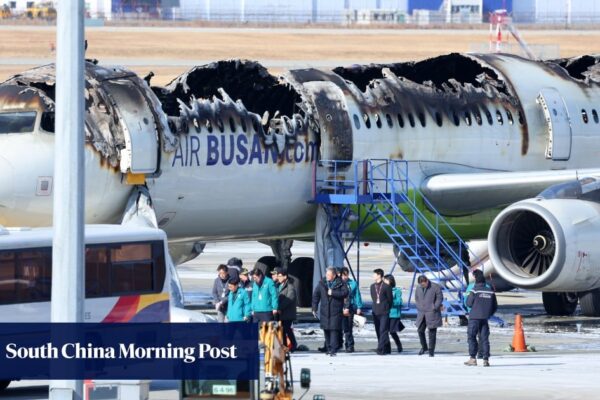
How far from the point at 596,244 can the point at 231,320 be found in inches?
281

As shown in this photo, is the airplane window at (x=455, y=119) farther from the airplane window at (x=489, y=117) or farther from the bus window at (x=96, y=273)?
the bus window at (x=96, y=273)

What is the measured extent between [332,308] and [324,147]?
230 inches

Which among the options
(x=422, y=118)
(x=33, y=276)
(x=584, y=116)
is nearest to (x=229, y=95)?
(x=422, y=118)

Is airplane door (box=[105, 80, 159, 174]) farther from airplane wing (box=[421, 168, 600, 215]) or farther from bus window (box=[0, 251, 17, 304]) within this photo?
airplane wing (box=[421, 168, 600, 215])

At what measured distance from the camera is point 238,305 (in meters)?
23.6

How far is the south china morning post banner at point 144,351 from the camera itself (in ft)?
55.9

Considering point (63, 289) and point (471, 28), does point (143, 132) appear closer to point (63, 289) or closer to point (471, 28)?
point (63, 289)

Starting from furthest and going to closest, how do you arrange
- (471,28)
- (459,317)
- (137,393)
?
(471,28)
(459,317)
(137,393)

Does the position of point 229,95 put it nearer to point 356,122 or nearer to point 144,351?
point 356,122

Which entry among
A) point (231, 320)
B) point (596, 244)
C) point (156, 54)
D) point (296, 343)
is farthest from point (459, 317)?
point (156, 54)

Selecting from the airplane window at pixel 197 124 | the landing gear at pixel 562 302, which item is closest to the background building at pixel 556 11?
the landing gear at pixel 562 302

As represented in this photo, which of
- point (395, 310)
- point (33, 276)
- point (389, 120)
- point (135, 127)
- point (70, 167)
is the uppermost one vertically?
point (70, 167)

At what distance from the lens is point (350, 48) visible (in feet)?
334

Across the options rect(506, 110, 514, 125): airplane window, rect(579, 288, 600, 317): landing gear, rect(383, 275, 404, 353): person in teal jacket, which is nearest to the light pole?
rect(383, 275, 404, 353): person in teal jacket
